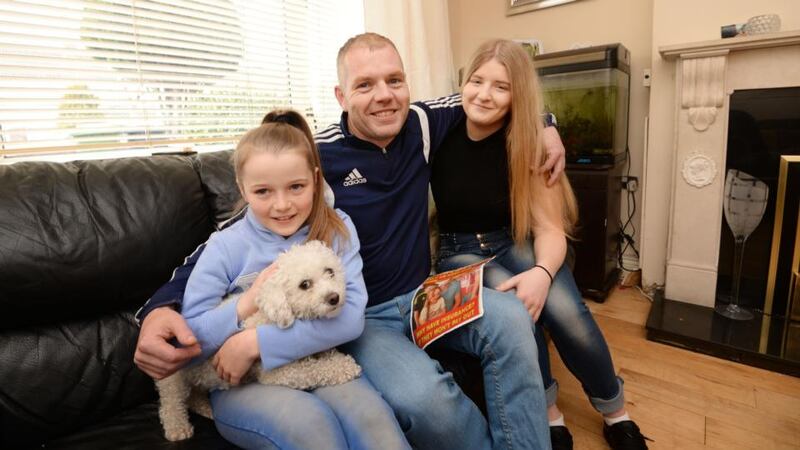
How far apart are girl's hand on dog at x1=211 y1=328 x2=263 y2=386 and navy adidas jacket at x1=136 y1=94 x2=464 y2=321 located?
1.21ft

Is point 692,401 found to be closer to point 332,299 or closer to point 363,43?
point 332,299

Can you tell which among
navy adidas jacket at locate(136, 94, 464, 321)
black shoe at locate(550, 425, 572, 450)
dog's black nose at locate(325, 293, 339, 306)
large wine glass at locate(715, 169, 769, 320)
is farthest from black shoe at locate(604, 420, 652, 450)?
large wine glass at locate(715, 169, 769, 320)

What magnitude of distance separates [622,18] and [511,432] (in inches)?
92.9

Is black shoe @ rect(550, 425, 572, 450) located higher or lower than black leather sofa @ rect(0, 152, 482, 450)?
lower

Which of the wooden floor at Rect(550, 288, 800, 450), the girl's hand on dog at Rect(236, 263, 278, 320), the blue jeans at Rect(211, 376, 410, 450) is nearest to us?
the blue jeans at Rect(211, 376, 410, 450)

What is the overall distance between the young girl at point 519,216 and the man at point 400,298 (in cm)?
9

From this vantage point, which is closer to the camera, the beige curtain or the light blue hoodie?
the light blue hoodie

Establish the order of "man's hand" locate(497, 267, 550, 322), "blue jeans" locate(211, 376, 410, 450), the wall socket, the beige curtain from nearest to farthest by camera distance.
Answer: "blue jeans" locate(211, 376, 410, 450), "man's hand" locate(497, 267, 550, 322), the beige curtain, the wall socket

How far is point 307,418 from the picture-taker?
84 cm

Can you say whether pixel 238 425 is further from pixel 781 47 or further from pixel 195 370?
pixel 781 47

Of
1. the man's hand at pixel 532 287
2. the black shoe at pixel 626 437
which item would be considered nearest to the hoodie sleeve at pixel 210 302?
the man's hand at pixel 532 287

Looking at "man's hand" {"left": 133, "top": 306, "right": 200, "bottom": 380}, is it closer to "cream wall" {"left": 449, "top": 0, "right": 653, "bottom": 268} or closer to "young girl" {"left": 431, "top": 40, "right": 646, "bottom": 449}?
"young girl" {"left": 431, "top": 40, "right": 646, "bottom": 449}

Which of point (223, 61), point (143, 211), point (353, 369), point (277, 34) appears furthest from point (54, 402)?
point (277, 34)

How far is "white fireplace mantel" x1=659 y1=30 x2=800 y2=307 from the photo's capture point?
1.86 meters
